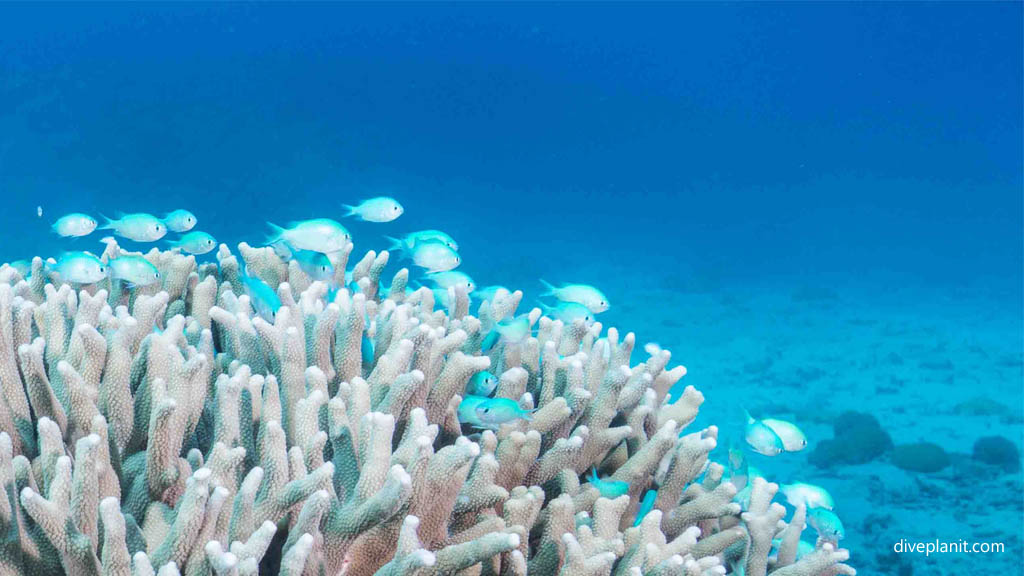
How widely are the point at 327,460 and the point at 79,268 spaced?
2552mm

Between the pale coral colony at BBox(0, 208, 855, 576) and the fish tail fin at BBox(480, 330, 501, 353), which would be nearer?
the pale coral colony at BBox(0, 208, 855, 576)

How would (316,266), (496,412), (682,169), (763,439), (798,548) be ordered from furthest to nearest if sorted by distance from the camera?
(682,169)
(763,439)
(316,266)
(798,548)
(496,412)

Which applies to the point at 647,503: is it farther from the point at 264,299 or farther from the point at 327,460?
the point at 264,299

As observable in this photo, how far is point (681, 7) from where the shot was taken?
173 m

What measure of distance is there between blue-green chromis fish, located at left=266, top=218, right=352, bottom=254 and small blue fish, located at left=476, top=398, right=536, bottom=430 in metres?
2.52

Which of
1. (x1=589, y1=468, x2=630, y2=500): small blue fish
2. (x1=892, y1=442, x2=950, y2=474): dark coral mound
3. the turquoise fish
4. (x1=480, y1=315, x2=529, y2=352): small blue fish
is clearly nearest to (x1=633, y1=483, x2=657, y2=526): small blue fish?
Answer: the turquoise fish

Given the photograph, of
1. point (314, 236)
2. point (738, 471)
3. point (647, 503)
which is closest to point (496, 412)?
point (647, 503)

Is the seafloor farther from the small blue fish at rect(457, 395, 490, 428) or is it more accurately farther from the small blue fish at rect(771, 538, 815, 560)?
the small blue fish at rect(457, 395, 490, 428)

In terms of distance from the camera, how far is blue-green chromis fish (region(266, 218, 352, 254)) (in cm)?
502

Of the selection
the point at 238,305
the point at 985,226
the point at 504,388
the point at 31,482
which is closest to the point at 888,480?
the point at 504,388

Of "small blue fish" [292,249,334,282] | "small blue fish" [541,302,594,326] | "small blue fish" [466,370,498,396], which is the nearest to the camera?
"small blue fish" [466,370,498,396]

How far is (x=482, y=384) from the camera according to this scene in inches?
133

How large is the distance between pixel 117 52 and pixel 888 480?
8607 cm

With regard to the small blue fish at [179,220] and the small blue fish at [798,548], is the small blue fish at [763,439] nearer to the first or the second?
the small blue fish at [798,548]
